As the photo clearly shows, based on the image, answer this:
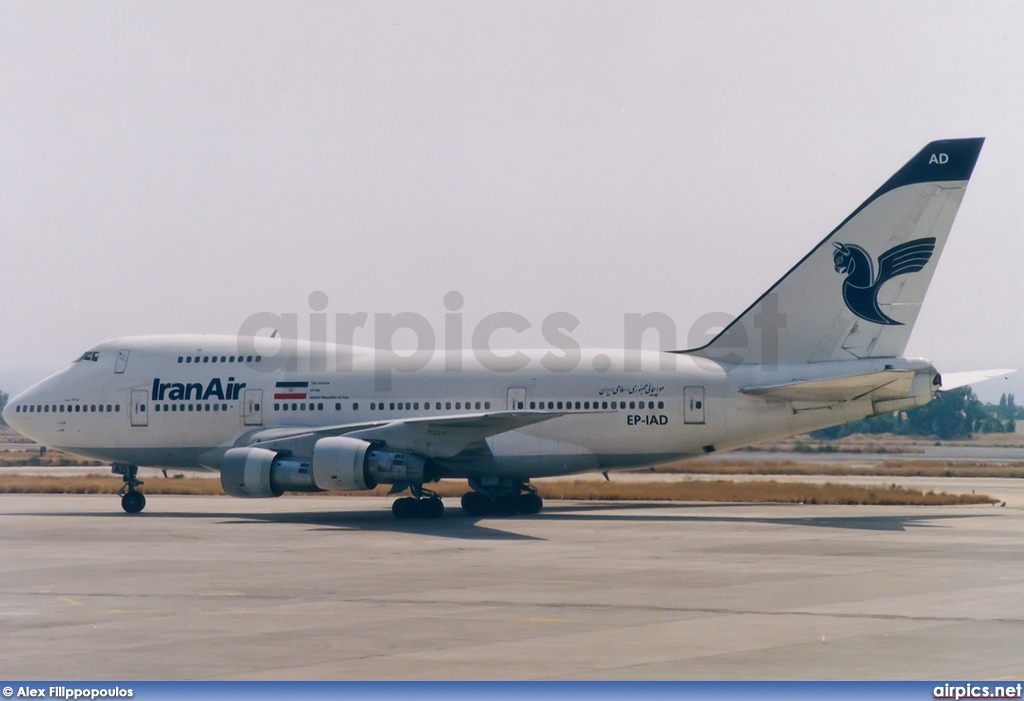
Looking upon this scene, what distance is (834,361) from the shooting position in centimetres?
2764

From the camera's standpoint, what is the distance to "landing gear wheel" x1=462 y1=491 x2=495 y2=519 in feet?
96.4

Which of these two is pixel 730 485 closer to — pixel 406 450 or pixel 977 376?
pixel 977 376

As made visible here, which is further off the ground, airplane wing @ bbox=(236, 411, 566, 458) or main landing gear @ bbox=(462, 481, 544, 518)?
airplane wing @ bbox=(236, 411, 566, 458)

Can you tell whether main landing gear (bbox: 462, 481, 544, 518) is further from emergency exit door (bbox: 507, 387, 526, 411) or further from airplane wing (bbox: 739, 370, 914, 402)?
airplane wing (bbox: 739, 370, 914, 402)

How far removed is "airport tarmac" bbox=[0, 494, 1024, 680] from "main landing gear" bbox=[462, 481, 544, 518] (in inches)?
142

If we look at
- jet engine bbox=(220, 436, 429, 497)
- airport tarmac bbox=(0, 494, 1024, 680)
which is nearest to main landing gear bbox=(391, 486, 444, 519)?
jet engine bbox=(220, 436, 429, 497)

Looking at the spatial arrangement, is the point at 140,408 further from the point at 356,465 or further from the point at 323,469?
the point at 356,465

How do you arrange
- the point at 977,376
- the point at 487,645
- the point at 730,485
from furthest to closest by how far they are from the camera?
1. the point at 730,485
2. the point at 977,376
3. the point at 487,645

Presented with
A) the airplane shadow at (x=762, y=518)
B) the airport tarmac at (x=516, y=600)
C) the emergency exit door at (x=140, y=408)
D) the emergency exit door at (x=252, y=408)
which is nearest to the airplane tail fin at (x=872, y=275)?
the airplane shadow at (x=762, y=518)

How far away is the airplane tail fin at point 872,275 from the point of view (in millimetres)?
26344

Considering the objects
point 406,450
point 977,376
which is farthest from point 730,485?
point 406,450

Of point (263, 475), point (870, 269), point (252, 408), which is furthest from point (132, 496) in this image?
point (870, 269)

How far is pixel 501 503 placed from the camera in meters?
29.3

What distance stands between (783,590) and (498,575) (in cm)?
403
